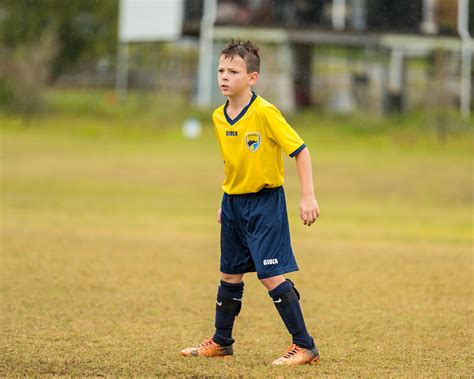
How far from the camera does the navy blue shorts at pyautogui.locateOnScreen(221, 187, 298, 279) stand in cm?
602

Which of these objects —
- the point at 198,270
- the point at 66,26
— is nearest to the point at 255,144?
the point at 198,270

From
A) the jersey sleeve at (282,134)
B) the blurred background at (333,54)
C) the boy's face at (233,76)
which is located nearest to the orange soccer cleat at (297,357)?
the jersey sleeve at (282,134)

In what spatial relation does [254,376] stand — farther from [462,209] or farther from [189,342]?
[462,209]

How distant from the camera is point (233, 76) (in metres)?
5.98

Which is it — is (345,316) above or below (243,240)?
below

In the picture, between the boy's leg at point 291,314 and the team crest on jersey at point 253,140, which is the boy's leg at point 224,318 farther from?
the team crest on jersey at point 253,140

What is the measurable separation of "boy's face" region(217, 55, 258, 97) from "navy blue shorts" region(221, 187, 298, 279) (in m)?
0.58

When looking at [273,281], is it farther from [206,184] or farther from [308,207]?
[206,184]

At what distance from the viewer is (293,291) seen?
20.1ft

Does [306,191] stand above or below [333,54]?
below

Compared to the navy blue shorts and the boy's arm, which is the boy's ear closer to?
the boy's arm

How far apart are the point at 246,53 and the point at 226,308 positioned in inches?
57.7

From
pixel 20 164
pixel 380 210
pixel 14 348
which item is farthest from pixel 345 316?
pixel 20 164

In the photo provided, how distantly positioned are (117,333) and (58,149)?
21.9 m
